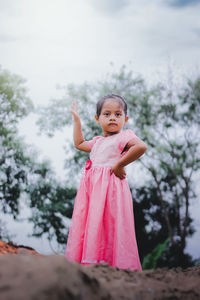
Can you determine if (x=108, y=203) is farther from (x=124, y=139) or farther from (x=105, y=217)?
(x=124, y=139)

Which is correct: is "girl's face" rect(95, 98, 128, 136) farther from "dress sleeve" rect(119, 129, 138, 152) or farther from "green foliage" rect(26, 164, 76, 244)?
"green foliage" rect(26, 164, 76, 244)

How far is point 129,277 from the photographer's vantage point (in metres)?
1.52

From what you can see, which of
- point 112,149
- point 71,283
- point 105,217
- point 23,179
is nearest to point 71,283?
point 71,283

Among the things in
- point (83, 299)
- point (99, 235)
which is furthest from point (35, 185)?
point (83, 299)

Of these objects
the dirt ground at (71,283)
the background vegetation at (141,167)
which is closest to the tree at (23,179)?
the background vegetation at (141,167)

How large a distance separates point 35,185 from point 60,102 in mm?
2629

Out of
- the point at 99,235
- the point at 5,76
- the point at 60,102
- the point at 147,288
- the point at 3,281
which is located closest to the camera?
the point at 3,281

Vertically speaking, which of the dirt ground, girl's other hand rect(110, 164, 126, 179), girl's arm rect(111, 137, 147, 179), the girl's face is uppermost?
the girl's face

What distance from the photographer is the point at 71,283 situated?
38.6 inches

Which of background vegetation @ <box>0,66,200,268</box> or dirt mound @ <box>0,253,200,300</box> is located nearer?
dirt mound @ <box>0,253,200,300</box>

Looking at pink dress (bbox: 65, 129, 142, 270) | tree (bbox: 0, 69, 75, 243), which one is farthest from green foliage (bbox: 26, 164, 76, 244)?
pink dress (bbox: 65, 129, 142, 270)

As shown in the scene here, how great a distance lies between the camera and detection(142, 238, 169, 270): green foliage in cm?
625

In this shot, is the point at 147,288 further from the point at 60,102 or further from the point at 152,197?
the point at 60,102

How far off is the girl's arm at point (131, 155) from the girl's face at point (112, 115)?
0.27 m
